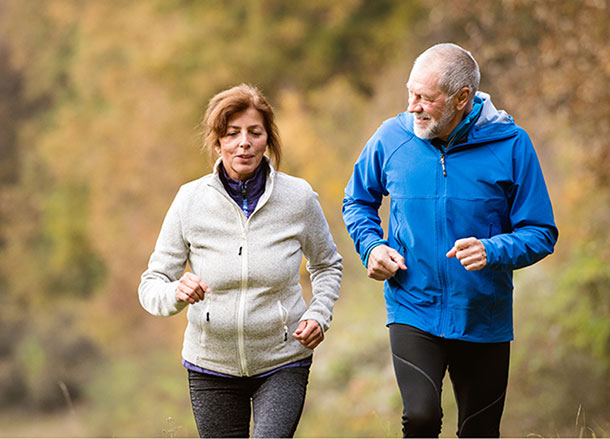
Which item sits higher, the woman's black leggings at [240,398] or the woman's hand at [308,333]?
the woman's hand at [308,333]

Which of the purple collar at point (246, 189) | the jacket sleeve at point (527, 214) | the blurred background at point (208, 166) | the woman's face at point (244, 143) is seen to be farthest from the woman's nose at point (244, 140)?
the blurred background at point (208, 166)

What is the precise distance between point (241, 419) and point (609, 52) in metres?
5.57

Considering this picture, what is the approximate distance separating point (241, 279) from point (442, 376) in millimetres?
857

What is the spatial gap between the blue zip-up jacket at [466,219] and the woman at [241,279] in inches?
13.9

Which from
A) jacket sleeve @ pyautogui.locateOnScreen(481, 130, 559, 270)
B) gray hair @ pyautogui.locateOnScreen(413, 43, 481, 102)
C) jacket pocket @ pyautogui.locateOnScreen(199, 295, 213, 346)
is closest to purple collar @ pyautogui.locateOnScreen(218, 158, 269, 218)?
jacket pocket @ pyautogui.locateOnScreen(199, 295, 213, 346)

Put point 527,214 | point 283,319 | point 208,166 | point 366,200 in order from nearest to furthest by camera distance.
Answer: point 527,214, point 283,319, point 366,200, point 208,166

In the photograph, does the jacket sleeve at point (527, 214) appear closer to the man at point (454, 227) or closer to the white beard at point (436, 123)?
the man at point (454, 227)

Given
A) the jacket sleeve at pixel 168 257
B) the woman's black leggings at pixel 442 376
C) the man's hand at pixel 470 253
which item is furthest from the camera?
the jacket sleeve at pixel 168 257

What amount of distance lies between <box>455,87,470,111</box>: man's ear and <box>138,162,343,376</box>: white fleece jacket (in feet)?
2.36

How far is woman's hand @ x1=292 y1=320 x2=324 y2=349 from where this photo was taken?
139 inches

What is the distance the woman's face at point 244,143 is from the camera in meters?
3.61

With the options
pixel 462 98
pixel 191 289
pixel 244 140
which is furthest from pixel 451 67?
pixel 191 289

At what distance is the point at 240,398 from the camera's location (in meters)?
3.66

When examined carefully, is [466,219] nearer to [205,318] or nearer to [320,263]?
[320,263]
